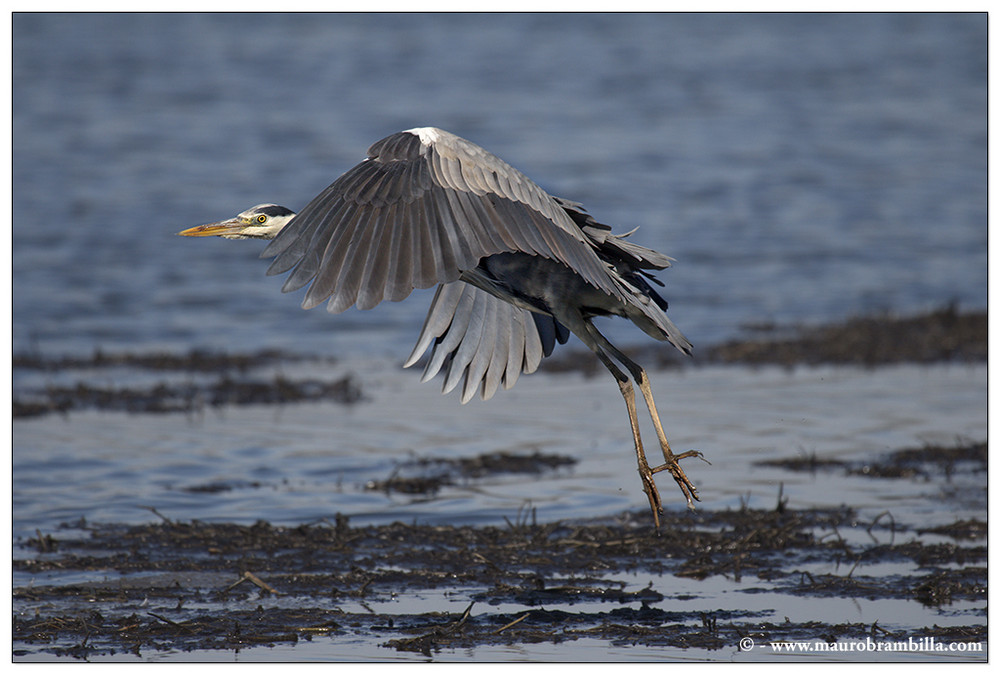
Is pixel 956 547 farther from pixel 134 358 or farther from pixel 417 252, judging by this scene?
pixel 134 358

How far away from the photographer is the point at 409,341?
1132 cm

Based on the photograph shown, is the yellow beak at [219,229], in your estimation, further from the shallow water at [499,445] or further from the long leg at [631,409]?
the shallow water at [499,445]

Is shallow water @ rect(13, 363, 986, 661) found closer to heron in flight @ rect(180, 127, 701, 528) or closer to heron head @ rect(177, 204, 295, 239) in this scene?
heron in flight @ rect(180, 127, 701, 528)

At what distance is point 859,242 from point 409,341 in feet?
21.3

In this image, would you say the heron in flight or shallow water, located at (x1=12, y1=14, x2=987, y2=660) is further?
shallow water, located at (x1=12, y1=14, x2=987, y2=660)

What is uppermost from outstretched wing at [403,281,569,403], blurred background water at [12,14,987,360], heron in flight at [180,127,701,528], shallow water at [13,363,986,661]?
blurred background water at [12,14,987,360]

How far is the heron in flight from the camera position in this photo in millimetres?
4152

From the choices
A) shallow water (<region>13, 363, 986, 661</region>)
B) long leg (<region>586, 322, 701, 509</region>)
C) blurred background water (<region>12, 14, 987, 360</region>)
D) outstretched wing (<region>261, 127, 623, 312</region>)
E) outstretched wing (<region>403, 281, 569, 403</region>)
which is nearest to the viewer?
outstretched wing (<region>261, 127, 623, 312</region>)

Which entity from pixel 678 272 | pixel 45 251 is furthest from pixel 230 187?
pixel 678 272

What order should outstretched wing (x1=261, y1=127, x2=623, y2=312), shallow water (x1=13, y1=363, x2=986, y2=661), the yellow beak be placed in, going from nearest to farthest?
outstretched wing (x1=261, y1=127, x2=623, y2=312) < shallow water (x1=13, y1=363, x2=986, y2=661) < the yellow beak

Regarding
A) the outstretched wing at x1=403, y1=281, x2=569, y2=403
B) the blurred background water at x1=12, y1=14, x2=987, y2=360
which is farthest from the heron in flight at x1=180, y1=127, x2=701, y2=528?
the blurred background water at x1=12, y1=14, x2=987, y2=360

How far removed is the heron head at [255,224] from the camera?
5703 mm

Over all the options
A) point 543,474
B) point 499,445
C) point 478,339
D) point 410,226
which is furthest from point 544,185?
point 410,226

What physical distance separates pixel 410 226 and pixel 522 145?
1620cm
